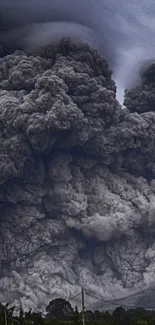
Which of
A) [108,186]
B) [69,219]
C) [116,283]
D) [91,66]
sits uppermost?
[91,66]

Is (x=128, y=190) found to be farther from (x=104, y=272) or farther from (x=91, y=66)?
(x=91, y=66)

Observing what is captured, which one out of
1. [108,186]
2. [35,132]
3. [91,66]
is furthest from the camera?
[108,186]

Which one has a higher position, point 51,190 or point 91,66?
point 91,66

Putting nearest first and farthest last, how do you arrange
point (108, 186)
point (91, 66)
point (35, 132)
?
point (35, 132)
point (91, 66)
point (108, 186)

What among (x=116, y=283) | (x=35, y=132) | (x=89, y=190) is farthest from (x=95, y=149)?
(x=116, y=283)

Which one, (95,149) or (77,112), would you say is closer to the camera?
(77,112)

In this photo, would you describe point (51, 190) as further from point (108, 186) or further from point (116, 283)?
point (116, 283)
